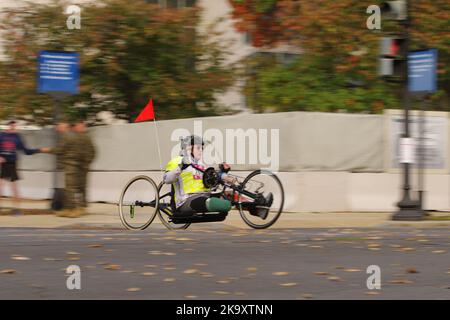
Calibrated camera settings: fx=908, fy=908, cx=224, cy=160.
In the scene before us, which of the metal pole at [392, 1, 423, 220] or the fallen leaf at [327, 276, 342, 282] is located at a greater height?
the metal pole at [392, 1, 423, 220]

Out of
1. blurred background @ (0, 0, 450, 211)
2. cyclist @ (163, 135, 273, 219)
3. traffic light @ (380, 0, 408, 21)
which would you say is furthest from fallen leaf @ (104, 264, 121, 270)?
blurred background @ (0, 0, 450, 211)

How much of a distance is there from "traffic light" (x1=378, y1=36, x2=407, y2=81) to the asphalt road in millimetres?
3928

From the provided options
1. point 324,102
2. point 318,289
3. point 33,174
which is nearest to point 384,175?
point 324,102

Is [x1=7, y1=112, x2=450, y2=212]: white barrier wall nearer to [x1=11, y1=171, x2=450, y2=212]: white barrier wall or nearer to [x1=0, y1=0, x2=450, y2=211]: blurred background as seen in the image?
[x1=11, y1=171, x2=450, y2=212]: white barrier wall

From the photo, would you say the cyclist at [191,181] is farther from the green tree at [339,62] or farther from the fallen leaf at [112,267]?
the green tree at [339,62]

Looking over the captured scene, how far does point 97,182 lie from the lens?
78.1ft

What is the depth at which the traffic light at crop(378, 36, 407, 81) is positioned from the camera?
57.0 ft

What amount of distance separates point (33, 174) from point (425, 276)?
59.3ft

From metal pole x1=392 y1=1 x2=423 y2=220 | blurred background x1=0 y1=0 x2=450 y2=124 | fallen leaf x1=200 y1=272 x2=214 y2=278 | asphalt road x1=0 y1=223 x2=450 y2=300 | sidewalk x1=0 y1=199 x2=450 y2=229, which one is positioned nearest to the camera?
asphalt road x1=0 y1=223 x2=450 y2=300

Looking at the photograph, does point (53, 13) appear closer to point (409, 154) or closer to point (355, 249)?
point (409, 154)

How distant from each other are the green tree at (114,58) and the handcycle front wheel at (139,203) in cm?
963

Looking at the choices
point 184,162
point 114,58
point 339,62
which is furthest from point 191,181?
point 339,62

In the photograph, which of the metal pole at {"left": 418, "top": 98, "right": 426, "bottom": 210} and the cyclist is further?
the metal pole at {"left": 418, "top": 98, "right": 426, "bottom": 210}

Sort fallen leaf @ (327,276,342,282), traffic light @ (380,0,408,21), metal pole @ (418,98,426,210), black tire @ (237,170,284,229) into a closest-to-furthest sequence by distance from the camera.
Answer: fallen leaf @ (327,276,342,282) → black tire @ (237,170,284,229) → traffic light @ (380,0,408,21) → metal pole @ (418,98,426,210)
